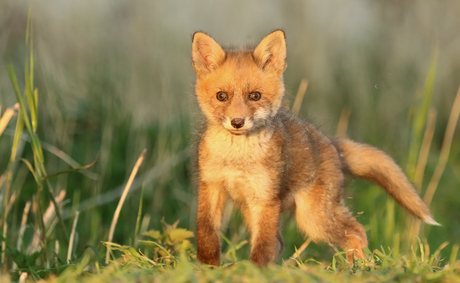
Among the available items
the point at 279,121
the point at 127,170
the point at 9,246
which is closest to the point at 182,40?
the point at 127,170

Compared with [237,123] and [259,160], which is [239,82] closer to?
[237,123]

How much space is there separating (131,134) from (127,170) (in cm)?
51

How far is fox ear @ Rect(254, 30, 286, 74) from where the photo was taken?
3.79 m

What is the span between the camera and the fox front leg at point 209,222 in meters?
3.62

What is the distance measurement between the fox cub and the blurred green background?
93cm

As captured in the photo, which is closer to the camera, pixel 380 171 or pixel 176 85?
pixel 380 171

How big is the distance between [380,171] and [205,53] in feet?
5.43

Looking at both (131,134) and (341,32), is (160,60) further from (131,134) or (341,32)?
(341,32)

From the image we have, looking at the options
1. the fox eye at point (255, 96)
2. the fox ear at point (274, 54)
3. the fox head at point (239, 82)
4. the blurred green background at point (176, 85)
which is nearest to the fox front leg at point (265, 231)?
the fox head at point (239, 82)

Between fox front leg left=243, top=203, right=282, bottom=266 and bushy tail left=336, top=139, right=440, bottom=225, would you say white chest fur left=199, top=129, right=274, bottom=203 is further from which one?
bushy tail left=336, top=139, right=440, bottom=225

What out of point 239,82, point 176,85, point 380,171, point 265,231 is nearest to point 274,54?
point 239,82

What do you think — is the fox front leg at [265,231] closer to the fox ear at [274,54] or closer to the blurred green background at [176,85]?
the fox ear at [274,54]

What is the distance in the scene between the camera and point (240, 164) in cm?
360

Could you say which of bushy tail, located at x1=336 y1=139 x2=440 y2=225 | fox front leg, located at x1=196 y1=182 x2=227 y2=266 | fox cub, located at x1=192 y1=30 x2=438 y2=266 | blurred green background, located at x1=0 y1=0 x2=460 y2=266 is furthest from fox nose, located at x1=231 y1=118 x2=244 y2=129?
blurred green background, located at x1=0 y1=0 x2=460 y2=266
